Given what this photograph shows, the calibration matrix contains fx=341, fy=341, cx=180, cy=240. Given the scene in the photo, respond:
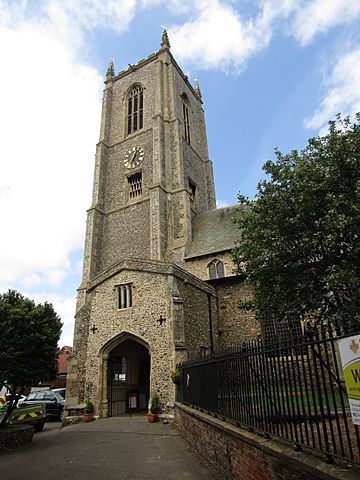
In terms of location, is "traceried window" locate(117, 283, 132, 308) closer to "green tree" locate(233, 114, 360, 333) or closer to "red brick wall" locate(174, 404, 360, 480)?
"green tree" locate(233, 114, 360, 333)

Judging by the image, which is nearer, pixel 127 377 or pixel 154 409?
pixel 154 409

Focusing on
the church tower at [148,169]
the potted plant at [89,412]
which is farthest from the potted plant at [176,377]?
the church tower at [148,169]

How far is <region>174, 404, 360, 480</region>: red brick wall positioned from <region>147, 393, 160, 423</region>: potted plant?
220 inches

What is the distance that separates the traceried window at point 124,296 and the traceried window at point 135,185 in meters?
14.1

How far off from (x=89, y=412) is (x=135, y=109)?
2851 cm

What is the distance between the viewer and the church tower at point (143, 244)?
1538 cm

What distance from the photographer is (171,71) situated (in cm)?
3381

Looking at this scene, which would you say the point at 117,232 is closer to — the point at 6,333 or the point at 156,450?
the point at 6,333

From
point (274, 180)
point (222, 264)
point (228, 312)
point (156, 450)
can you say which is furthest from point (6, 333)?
point (222, 264)

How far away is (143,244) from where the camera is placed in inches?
1039

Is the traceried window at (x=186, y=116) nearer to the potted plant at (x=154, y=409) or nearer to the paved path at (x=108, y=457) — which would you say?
the potted plant at (x=154, y=409)

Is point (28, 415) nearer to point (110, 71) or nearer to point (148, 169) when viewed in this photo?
point (148, 169)

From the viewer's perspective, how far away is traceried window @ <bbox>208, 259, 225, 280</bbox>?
22.5 metres

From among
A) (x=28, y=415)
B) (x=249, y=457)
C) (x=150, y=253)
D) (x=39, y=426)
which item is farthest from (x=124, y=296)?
(x=249, y=457)
